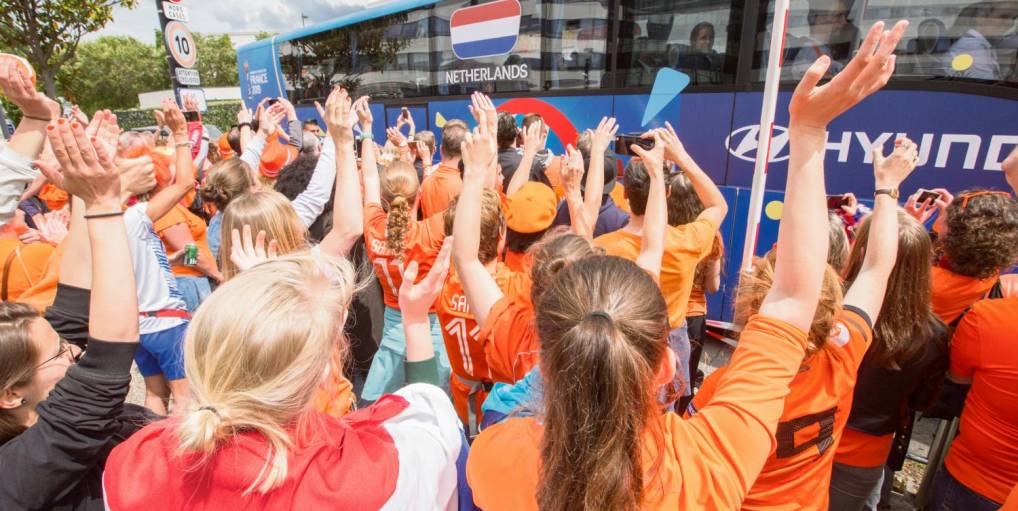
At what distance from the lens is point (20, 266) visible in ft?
7.82

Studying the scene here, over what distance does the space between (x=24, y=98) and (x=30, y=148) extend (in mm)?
203

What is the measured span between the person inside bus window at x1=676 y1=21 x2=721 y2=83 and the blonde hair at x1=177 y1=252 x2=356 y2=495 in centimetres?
465

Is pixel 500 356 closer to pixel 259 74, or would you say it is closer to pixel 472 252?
pixel 472 252

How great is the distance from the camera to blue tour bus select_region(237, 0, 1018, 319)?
364 centimetres

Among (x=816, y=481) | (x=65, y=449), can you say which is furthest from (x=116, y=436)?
(x=816, y=481)

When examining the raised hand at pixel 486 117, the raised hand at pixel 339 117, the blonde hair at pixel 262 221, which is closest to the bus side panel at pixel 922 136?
the raised hand at pixel 486 117

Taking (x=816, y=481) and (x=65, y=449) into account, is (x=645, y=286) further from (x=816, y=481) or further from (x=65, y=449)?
(x=65, y=449)

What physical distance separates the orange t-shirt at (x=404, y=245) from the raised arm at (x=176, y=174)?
931 millimetres

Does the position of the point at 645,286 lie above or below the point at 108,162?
below

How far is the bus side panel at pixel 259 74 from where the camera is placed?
12.2m

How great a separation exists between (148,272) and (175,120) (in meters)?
0.92

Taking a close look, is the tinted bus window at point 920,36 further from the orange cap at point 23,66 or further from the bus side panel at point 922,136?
the orange cap at point 23,66

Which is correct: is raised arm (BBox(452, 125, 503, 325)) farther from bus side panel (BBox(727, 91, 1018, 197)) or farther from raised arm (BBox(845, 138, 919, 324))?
bus side panel (BBox(727, 91, 1018, 197))

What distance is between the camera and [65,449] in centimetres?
120
